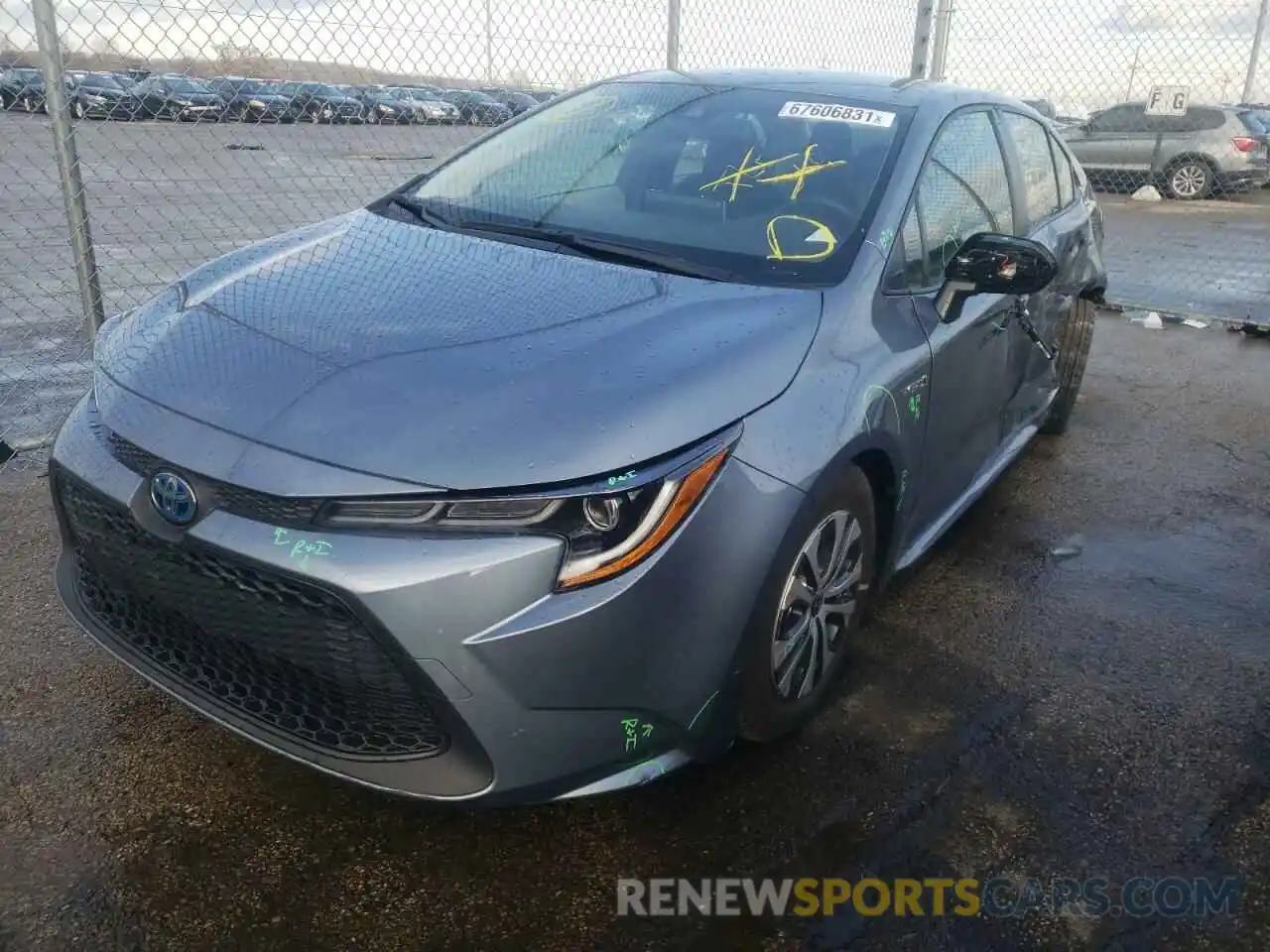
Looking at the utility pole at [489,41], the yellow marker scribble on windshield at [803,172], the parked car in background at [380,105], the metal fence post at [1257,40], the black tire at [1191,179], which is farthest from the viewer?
the black tire at [1191,179]

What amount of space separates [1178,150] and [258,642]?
17840 mm

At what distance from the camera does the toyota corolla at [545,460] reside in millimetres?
1855

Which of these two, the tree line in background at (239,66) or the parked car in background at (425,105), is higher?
the tree line in background at (239,66)

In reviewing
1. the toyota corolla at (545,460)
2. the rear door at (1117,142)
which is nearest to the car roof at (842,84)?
the toyota corolla at (545,460)

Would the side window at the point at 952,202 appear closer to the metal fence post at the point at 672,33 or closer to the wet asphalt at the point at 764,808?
the wet asphalt at the point at 764,808

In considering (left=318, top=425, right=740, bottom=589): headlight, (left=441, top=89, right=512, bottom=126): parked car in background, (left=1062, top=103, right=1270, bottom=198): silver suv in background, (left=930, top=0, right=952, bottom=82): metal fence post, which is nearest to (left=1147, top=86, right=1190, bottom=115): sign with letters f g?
(left=930, top=0, right=952, bottom=82): metal fence post

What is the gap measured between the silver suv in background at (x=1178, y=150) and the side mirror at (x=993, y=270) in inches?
572

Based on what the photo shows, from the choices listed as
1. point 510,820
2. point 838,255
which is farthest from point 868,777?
point 838,255

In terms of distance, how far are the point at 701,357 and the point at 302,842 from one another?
1.34 m

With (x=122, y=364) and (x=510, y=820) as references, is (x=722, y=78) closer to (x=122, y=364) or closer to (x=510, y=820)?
(x=122, y=364)

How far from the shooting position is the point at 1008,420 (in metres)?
3.71

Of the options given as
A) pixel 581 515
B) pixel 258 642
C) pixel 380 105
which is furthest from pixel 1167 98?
pixel 258 642

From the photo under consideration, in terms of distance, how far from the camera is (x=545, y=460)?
1.88 m

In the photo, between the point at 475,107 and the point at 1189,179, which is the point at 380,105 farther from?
the point at 1189,179
